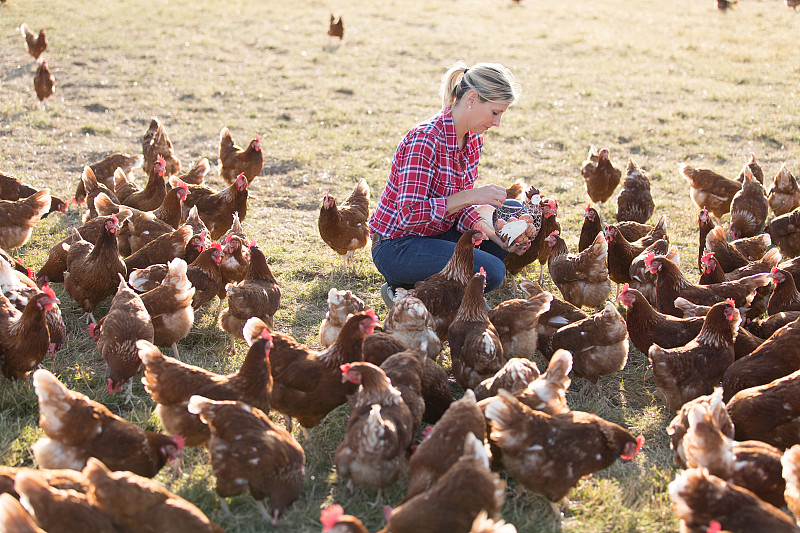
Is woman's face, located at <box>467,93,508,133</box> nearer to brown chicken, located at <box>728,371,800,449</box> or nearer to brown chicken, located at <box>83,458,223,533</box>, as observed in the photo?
brown chicken, located at <box>728,371,800,449</box>

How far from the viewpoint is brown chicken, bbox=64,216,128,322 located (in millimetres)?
4945

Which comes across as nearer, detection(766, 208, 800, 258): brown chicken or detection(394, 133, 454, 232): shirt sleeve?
detection(394, 133, 454, 232): shirt sleeve

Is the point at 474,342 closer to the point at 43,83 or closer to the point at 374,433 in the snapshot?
the point at 374,433

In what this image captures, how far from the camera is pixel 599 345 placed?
436 centimetres

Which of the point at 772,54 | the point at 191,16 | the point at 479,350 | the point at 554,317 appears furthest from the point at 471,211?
the point at 191,16

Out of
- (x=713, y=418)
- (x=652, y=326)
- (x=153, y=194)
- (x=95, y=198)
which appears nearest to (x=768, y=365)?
(x=652, y=326)

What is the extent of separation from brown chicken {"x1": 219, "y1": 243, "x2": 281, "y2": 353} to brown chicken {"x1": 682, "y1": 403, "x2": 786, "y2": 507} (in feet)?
9.66

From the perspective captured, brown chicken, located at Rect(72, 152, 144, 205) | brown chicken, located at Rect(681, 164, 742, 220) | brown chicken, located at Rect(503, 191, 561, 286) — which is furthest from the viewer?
brown chicken, located at Rect(72, 152, 144, 205)

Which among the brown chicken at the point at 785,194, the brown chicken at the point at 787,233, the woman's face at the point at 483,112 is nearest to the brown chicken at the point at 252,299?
the woman's face at the point at 483,112

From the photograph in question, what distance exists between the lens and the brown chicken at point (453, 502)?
2795 mm

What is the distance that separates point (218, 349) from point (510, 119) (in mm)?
7557

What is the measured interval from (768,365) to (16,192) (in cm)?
697

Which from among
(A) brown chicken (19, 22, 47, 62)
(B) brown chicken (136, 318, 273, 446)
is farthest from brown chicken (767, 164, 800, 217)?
(A) brown chicken (19, 22, 47, 62)

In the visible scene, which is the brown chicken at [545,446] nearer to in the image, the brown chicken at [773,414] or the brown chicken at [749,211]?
the brown chicken at [773,414]
